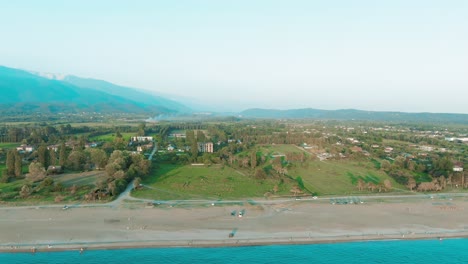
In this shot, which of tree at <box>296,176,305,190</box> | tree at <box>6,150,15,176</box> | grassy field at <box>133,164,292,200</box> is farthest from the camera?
tree at <box>6,150,15,176</box>

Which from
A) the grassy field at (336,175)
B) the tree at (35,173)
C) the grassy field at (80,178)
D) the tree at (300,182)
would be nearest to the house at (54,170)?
the grassy field at (80,178)

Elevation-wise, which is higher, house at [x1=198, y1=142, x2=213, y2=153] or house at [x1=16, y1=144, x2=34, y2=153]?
house at [x1=198, y1=142, x2=213, y2=153]

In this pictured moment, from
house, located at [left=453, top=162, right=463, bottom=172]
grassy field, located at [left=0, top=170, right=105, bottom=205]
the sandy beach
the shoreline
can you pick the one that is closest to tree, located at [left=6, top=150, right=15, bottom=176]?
grassy field, located at [left=0, top=170, right=105, bottom=205]

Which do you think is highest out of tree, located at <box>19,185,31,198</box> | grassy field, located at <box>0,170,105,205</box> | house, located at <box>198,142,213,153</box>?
house, located at <box>198,142,213,153</box>

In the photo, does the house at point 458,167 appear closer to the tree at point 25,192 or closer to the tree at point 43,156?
the tree at point 25,192

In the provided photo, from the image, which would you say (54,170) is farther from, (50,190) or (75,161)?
(50,190)

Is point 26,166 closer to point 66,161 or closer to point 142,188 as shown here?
point 66,161

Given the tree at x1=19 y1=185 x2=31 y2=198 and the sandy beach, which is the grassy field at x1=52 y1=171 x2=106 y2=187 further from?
the sandy beach
